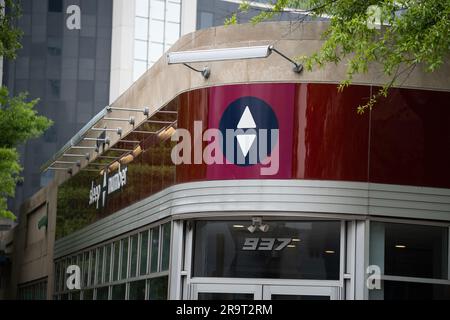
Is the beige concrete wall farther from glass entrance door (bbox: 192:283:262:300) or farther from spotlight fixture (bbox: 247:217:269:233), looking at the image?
spotlight fixture (bbox: 247:217:269:233)

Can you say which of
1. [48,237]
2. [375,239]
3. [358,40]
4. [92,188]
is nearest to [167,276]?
[375,239]

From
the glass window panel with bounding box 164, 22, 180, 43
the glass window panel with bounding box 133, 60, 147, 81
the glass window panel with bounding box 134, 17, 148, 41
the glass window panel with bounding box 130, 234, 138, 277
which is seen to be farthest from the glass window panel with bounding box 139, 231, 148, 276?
the glass window panel with bounding box 134, 17, 148, 41

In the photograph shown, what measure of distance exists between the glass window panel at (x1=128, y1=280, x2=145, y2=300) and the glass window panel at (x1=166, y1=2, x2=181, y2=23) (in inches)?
A: 2499

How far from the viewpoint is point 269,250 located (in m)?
21.4

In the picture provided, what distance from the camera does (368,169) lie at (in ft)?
68.6

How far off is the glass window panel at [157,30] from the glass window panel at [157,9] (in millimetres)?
425

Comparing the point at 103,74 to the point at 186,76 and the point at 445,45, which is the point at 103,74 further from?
the point at 445,45

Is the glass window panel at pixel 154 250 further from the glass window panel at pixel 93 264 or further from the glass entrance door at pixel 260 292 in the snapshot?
the glass window panel at pixel 93 264

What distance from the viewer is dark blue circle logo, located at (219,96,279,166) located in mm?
21141

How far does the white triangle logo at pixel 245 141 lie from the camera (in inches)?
837

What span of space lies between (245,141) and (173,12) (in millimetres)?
67911

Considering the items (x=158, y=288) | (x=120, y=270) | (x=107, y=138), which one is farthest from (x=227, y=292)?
(x=107, y=138)

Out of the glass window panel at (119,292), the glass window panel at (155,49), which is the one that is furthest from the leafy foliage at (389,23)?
the glass window panel at (155,49)

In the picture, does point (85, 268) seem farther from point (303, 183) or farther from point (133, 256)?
point (303, 183)
